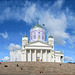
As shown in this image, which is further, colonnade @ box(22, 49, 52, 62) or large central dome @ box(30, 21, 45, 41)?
large central dome @ box(30, 21, 45, 41)

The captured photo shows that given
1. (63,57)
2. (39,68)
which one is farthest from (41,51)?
(39,68)

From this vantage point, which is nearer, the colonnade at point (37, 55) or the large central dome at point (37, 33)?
the colonnade at point (37, 55)

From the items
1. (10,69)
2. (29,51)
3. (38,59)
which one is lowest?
(10,69)

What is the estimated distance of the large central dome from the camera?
66812mm

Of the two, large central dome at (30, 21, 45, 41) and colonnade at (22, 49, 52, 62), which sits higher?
large central dome at (30, 21, 45, 41)

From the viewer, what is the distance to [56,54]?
64.3 metres

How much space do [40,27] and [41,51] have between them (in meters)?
17.7

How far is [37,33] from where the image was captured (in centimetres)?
6688

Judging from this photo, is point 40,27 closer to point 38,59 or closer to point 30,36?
point 30,36

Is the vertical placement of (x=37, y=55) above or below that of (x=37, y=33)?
below

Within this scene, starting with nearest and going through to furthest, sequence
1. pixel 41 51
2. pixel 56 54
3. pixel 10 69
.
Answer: pixel 10 69
pixel 41 51
pixel 56 54

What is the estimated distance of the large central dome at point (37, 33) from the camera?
66.8 m

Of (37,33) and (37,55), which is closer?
(37,55)

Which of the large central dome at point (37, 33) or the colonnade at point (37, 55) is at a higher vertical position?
the large central dome at point (37, 33)
